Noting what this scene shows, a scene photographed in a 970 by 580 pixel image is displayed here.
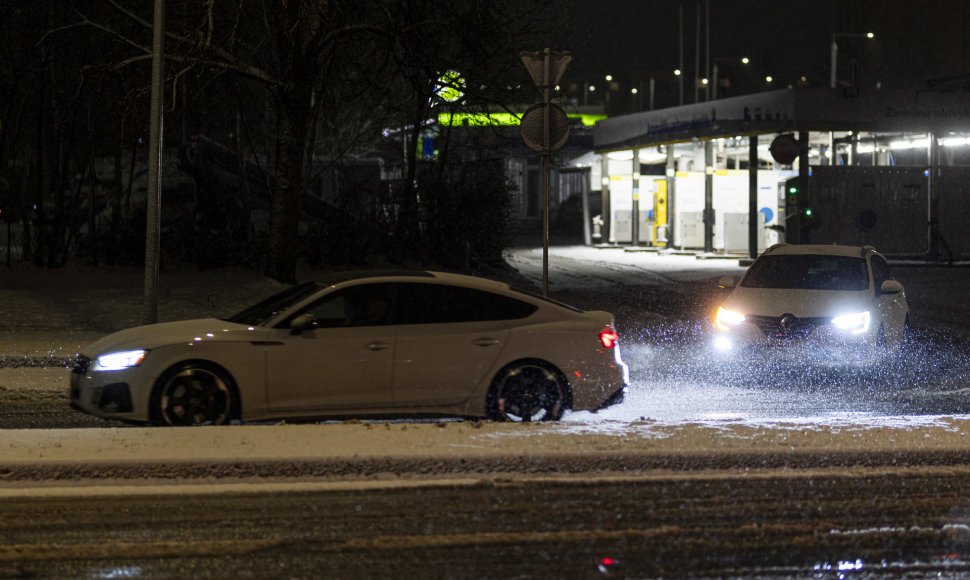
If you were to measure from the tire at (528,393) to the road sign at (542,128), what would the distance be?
4904 mm

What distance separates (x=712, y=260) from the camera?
37.1 m

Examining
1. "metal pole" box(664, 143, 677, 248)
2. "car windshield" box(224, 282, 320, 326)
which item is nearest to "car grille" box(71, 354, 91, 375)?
"car windshield" box(224, 282, 320, 326)

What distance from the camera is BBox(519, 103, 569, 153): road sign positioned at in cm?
1370

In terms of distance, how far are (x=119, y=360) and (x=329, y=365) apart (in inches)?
64.9

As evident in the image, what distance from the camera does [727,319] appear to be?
13031 millimetres

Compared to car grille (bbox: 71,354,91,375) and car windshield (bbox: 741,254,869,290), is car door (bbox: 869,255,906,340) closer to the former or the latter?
car windshield (bbox: 741,254,869,290)

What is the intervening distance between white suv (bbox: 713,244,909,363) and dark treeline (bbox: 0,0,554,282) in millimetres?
7466

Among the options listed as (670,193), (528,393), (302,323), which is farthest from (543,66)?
(670,193)

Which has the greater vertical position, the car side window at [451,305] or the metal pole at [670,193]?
the metal pole at [670,193]

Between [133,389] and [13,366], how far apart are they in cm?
534

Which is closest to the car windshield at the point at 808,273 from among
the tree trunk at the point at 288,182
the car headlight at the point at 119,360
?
the car headlight at the point at 119,360

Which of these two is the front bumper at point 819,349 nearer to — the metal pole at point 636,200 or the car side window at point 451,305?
the car side window at point 451,305

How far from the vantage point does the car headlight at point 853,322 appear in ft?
40.9

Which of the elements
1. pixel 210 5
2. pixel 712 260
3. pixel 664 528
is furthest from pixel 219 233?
pixel 664 528
